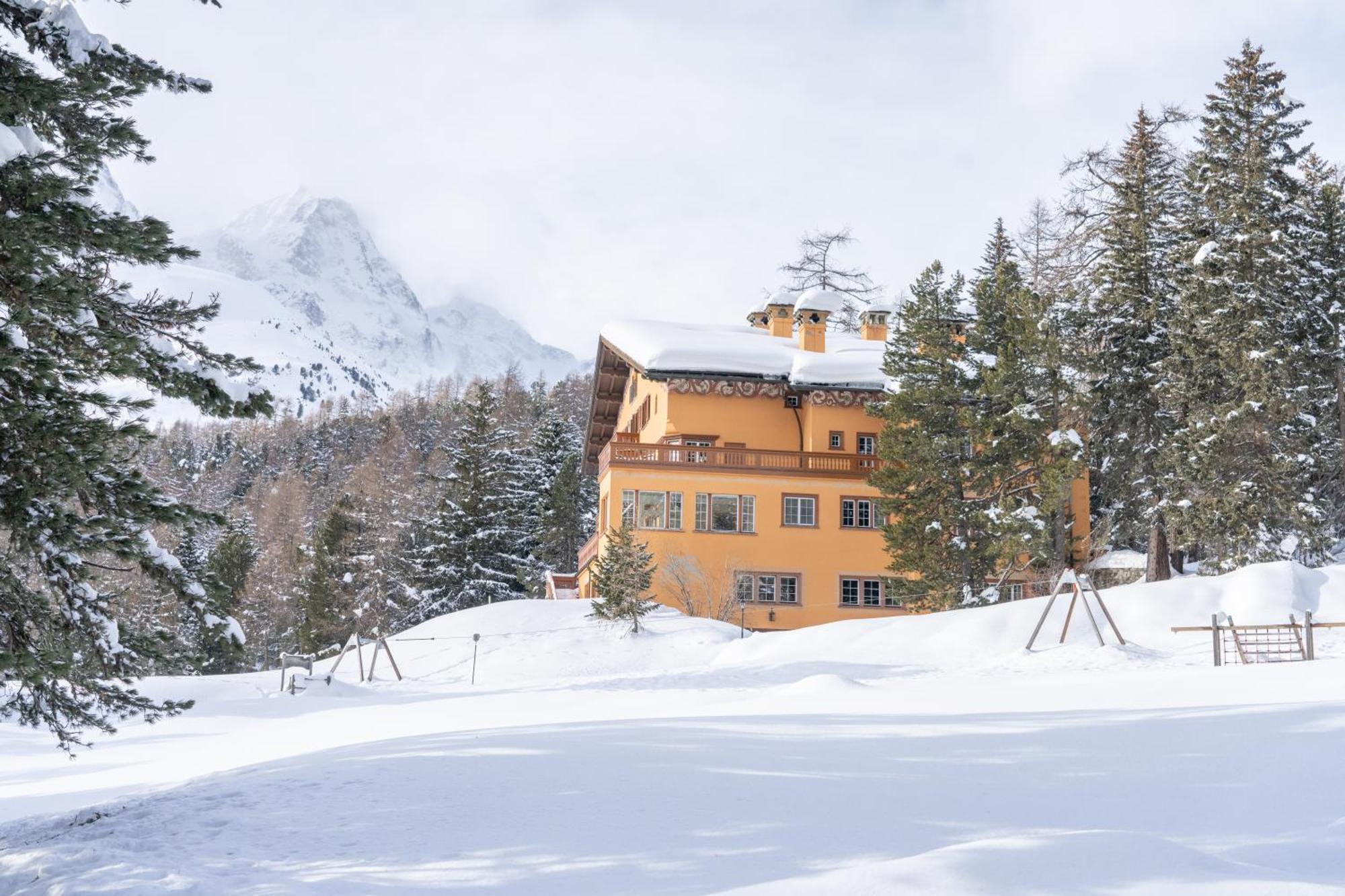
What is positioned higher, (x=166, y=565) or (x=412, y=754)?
(x=166, y=565)

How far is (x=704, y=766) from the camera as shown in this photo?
9.46 m

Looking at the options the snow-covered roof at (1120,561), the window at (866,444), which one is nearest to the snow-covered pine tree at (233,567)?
the window at (866,444)

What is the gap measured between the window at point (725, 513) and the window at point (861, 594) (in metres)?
3.75

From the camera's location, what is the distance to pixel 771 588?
3900cm

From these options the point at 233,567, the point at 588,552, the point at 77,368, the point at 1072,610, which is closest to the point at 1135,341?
the point at 1072,610

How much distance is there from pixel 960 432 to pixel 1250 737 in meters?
27.1

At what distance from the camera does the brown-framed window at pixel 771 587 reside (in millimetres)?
38625

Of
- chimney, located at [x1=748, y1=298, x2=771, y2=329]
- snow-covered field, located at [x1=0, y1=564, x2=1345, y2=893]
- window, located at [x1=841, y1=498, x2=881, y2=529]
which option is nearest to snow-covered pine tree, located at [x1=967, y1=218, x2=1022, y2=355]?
window, located at [x1=841, y1=498, x2=881, y2=529]

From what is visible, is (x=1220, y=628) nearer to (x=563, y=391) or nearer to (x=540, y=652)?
(x=540, y=652)

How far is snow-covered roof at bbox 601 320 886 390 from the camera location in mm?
40156

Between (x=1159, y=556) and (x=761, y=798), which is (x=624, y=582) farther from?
(x=761, y=798)

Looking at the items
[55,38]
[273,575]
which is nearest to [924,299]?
[55,38]

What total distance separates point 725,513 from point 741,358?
5.79 metres

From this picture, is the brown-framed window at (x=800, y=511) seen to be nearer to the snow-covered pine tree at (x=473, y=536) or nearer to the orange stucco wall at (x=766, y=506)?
the orange stucco wall at (x=766, y=506)
